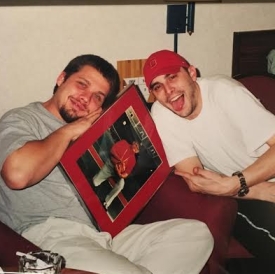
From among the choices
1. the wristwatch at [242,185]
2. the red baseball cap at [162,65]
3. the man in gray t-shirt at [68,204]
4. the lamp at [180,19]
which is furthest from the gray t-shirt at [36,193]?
the lamp at [180,19]

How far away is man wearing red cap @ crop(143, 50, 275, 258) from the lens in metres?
1.63

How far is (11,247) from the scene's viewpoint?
123 centimetres

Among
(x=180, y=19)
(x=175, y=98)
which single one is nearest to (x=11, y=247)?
(x=175, y=98)

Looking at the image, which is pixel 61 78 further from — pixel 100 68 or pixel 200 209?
pixel 200 209

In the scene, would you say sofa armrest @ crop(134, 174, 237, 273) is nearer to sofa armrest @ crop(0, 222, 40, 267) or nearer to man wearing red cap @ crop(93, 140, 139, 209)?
man wearing red cap @ crop(93, 140, 139, 209)

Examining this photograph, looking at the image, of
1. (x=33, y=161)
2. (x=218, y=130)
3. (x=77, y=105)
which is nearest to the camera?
(x=33, y=161)

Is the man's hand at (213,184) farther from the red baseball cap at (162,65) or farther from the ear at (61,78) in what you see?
the ear at (61,78)

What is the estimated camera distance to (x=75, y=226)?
1520 millimetres

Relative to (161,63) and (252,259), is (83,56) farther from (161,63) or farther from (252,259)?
(252,259)

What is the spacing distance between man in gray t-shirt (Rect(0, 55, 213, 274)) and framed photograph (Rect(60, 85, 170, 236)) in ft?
0.14

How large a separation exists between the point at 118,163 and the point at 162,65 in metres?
0.44

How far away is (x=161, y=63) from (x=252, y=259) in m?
0.86

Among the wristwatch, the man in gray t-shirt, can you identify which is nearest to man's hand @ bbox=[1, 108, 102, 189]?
the man in gray t-shirt

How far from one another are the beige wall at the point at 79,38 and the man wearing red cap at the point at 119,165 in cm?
43
